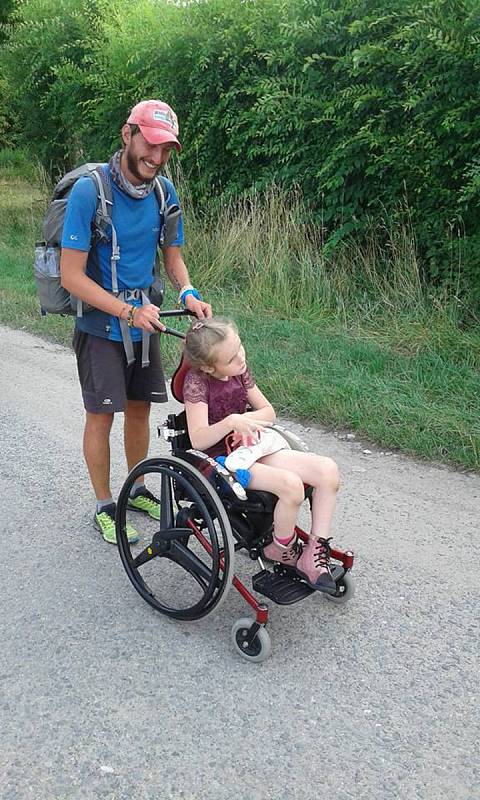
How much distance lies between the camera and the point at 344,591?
10.7ft

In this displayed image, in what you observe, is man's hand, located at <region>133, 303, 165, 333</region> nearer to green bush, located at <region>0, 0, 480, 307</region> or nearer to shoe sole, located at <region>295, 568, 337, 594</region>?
shoe sole, located at <region>295, 568, 337, 594</region>

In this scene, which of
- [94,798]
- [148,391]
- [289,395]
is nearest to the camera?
[94,798]

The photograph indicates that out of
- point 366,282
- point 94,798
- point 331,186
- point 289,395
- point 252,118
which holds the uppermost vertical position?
point 252,118

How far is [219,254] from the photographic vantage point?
8195 mm

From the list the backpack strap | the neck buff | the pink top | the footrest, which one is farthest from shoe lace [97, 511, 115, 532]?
the neck buff

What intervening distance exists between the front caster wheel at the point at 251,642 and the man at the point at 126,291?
888mm

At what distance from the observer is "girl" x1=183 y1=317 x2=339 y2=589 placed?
295 centimetres

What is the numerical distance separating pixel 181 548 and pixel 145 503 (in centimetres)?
99

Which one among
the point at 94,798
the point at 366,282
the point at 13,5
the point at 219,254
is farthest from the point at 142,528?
the point at 13,5

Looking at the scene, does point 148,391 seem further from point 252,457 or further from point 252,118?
point 252,118

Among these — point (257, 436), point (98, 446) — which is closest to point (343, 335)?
point (98, 446)

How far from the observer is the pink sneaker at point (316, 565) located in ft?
9.77

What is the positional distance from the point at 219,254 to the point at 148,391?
4.53m

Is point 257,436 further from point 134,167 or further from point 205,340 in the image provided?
point 134,167
